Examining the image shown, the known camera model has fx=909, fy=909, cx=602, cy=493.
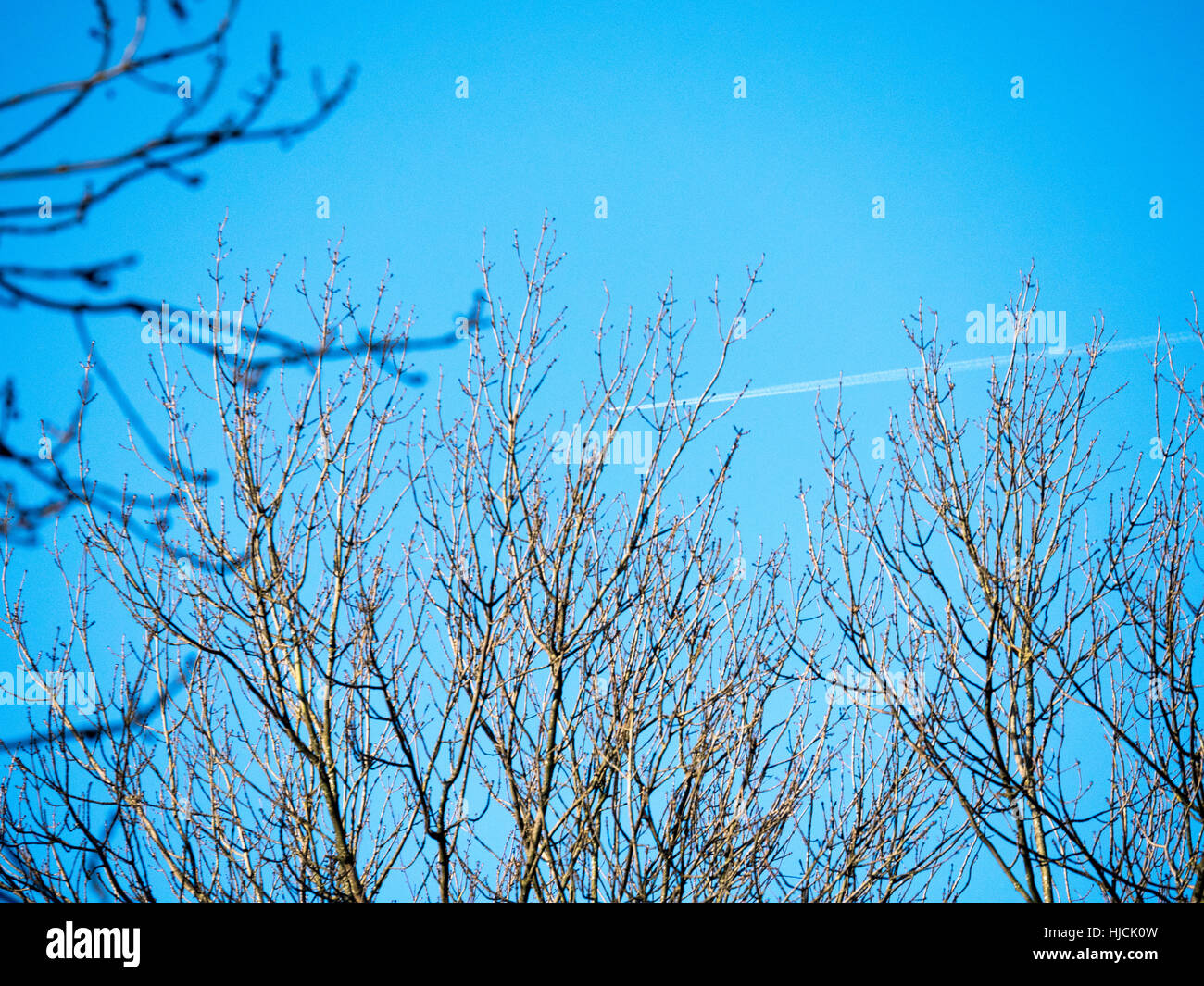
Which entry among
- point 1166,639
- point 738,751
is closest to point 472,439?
A: point 738,751

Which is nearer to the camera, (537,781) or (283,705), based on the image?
(283,705)

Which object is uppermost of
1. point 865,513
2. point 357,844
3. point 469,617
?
point 865,513

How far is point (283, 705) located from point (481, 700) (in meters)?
0.84

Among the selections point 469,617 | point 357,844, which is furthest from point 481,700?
point 357,844

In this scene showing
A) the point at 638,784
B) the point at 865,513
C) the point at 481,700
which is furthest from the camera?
the point at 865,513

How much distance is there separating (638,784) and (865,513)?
1.93 m

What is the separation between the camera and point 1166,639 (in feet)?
13.5

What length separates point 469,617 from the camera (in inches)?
154

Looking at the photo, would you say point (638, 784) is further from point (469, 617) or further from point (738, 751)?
point (469, 617)
